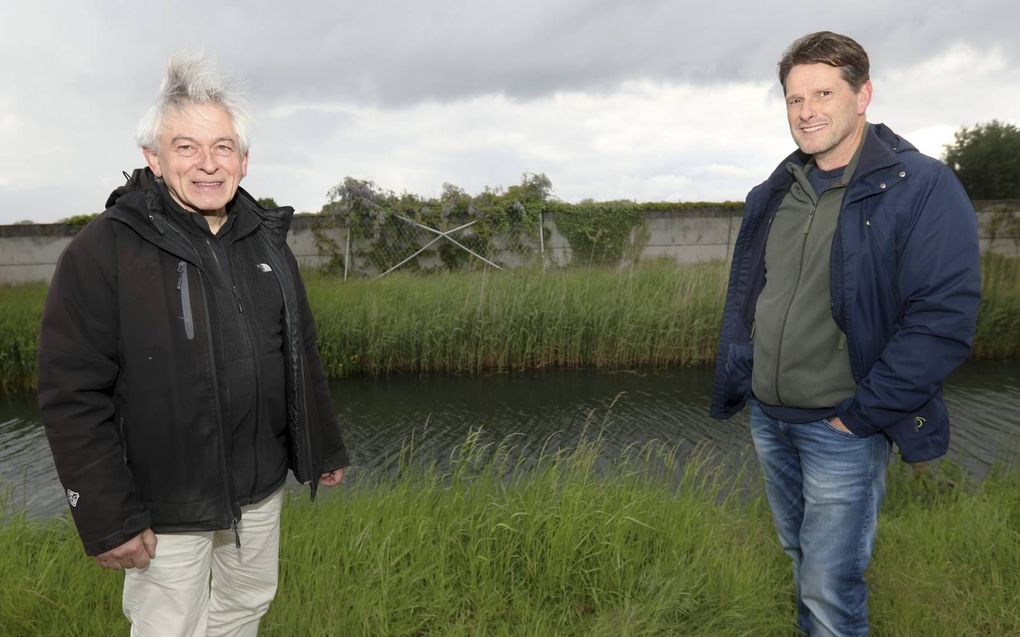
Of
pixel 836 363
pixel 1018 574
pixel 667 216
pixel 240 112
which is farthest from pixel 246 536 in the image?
pixel 667 216

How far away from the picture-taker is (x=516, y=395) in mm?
7297

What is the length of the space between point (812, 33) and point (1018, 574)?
2393 millimetres

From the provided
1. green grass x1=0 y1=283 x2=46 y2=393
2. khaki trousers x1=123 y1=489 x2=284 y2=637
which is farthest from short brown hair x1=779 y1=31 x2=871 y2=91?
green grass x1=0 y1=283 x2=46 y2=393

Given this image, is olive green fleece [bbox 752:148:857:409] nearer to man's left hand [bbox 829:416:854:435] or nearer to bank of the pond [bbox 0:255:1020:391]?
man's left hand [bbox 829:416:854:435]

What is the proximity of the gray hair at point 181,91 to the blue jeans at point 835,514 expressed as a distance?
5.95 feet

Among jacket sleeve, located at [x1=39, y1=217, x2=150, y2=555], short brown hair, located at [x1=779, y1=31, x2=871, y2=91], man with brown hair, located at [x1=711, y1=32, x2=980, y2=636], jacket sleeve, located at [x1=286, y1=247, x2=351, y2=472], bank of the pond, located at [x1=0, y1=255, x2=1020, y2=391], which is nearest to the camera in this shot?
jacket sleeve, located at [x1=39, y1=217, x2=150, y2=555]

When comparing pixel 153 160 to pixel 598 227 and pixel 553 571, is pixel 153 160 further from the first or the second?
pixel 598 227

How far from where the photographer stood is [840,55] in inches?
69.3

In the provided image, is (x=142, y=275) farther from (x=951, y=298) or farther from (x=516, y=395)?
(x=516, y=395)

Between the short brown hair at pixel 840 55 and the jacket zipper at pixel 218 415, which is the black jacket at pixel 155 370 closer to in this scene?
the jacket zipper at pixel 218 415

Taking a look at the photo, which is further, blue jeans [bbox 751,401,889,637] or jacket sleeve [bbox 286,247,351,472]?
jacket sleeve [bbox 286,247,351,472]

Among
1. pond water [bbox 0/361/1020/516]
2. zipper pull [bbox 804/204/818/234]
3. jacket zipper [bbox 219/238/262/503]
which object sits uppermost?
zipper pull [bbox 804/204/818/234]

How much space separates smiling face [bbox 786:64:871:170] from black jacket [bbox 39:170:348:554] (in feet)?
4.97

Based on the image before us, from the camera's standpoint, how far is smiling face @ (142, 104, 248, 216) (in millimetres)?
1595
